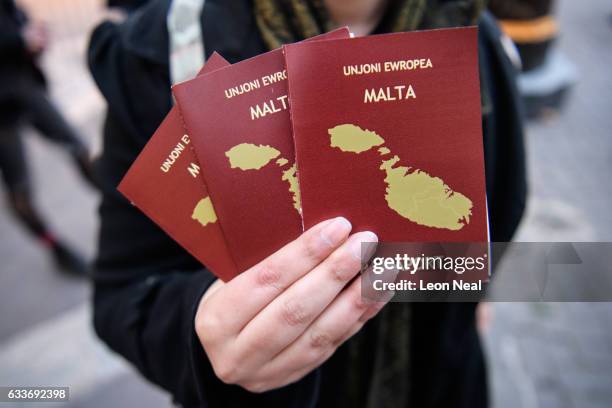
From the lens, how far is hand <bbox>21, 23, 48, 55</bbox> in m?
2.75

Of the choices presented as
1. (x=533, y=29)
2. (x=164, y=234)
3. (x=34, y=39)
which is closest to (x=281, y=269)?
(x=164, y=234)

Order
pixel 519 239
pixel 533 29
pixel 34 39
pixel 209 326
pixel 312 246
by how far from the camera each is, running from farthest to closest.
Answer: pixel 533 29 → pixel 519 239 → pixel 34 39 → pixel 209 326 → pixel 312 246

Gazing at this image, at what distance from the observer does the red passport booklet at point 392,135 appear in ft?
2.25

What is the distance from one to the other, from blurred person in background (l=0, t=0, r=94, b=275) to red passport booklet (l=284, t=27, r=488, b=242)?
2.67 metres

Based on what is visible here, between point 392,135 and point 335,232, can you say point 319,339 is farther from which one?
point 392,135

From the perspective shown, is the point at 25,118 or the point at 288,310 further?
the point at 25,118

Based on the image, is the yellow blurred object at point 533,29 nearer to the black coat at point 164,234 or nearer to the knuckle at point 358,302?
the black coat at point 164,234

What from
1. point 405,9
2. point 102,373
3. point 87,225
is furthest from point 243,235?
point 87,225

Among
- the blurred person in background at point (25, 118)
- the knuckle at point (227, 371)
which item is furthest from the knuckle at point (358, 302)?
the blurred person in background at point (25, 118)

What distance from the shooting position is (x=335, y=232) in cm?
69

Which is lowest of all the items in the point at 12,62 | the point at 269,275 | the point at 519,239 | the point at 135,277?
the point at 519,239

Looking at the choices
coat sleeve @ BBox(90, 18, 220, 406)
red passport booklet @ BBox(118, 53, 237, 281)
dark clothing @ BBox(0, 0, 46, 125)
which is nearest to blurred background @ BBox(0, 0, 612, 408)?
coat sleeve @ BBox(90, 18, 220, 406)

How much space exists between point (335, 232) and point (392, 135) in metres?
0.16

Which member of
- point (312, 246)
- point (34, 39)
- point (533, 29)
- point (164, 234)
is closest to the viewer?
point (312, 246)
